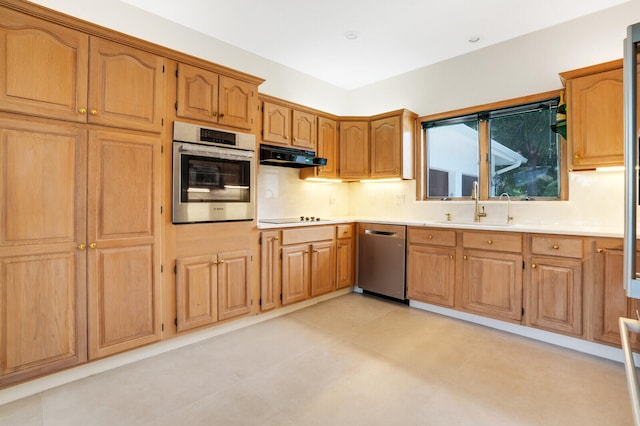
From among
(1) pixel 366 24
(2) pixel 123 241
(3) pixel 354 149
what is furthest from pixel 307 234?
(1) pixel 366 24

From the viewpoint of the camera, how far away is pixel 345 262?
3.96 meters

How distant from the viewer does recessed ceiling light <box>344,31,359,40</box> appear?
3.23 meters

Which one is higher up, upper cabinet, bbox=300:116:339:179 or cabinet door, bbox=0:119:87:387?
upper cabinet, bbox=300:116:339:179

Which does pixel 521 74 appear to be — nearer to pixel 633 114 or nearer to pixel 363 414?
pixel 633 114

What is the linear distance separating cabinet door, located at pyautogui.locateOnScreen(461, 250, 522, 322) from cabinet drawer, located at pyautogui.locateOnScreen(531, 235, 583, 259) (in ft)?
0.58

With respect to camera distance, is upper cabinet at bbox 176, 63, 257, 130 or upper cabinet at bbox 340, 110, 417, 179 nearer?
upper cabinet at bbox 176, 63, 257, 130

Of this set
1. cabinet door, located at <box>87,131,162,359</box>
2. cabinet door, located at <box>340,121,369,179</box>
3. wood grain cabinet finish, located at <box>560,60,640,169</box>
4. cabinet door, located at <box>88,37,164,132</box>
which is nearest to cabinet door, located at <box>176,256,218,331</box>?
cabinet door, located at <box>87,131,162,359</box>

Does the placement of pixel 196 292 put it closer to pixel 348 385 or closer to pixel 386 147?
pixel 348 385

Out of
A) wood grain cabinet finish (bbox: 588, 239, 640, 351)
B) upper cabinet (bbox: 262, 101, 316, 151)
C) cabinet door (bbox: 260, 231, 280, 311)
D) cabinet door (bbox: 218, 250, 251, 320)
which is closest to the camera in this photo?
wood grain cabinet finish (bbox: 588, 239, 640, 351)

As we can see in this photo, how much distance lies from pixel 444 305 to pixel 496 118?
7.00 feet

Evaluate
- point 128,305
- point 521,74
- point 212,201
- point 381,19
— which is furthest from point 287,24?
point 128,305

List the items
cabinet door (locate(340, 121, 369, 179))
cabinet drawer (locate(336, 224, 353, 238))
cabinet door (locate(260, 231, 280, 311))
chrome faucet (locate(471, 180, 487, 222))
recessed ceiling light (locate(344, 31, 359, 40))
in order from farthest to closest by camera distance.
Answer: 1. cabinet door (locate(340, 121, 369, 179))
2. cabinet drawer (locate(336, 224, 353, 238))
3. chrome faucet (locate(471, 180, 487, 222))
4. recessed ceiling light (locate(344, 31, 359, 40))
5. cabinet door (locate(260, 231, 280, 311))

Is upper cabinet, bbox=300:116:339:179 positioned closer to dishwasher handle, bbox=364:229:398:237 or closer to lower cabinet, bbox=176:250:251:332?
dishwasher handle, bbox=364:229:398:237

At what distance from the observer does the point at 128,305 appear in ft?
7.41
